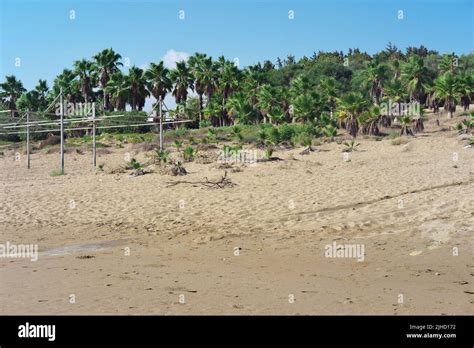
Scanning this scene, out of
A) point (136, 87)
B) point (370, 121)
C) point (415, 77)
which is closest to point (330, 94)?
point (415, 77)

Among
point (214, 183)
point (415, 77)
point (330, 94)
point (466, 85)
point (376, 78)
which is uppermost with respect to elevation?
point (376, 78)

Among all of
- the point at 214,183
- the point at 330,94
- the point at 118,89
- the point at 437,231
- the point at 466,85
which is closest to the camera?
the point at 437,231

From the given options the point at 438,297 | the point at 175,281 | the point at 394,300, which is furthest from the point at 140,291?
the point at 438,297

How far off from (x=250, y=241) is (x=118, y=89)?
4733 cm

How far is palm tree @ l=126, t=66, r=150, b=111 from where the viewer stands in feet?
178

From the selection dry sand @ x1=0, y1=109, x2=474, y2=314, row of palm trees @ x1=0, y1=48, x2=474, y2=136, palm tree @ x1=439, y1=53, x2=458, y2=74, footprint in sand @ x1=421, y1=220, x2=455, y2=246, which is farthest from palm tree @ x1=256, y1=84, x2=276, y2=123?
footprint in sand @ x1=421, y1=220, x2=455, y2=246

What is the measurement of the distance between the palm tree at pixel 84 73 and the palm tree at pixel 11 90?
865cm

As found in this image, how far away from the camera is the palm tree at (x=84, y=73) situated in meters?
56.3

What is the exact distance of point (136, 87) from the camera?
54.7 m

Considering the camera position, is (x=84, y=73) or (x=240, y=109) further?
(x=84, y=73)

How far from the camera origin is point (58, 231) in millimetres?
11023

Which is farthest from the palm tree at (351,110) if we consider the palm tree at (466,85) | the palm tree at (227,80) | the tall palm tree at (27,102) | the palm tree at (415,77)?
the tall palm tree at (27,102)

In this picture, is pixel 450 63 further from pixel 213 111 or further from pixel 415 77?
pixel 213 111

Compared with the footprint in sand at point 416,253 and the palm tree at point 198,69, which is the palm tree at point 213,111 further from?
the footprint in sand at point 416,253
